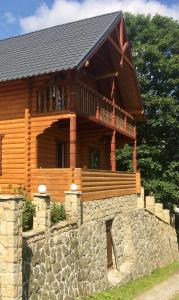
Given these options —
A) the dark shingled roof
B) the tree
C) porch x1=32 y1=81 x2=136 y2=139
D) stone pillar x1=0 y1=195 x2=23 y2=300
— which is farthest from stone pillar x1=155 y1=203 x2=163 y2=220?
stone pillar x1=0 y1=195 x2=23 y2=300

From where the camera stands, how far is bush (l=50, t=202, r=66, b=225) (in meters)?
11.1

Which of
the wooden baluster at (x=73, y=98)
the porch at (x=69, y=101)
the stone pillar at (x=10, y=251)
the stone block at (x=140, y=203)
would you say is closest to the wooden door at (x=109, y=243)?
the stone block at (x=140, y=203)

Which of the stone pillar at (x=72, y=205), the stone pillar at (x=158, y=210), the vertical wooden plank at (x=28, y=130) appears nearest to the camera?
the stone pillar at (x=72, y=205)

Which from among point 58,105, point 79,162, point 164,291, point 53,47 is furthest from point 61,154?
point 164,291

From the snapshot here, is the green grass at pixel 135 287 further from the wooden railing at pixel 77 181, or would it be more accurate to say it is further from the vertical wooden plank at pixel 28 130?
the vertical wooden plank at pixel 28 130

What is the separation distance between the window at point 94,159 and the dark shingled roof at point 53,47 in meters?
6.64

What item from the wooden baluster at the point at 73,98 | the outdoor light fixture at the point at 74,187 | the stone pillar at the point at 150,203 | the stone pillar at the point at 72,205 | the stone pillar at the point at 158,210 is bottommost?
the stone pillar at the point at 158,210

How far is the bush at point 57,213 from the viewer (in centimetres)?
1108

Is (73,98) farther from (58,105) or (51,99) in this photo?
(51,99)

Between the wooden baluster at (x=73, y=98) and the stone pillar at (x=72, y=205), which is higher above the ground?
the wooden baluster at (x=73, y=98)

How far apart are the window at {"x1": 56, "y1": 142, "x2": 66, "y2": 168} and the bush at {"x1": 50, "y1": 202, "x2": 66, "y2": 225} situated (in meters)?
5.89

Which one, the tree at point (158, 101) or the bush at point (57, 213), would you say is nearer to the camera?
the bush at point (57, 213)

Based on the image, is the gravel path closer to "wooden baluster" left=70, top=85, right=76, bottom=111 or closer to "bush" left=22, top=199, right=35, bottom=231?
"bush" left=22, top=199, right=35, bottom=231

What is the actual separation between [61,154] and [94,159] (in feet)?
13.0
